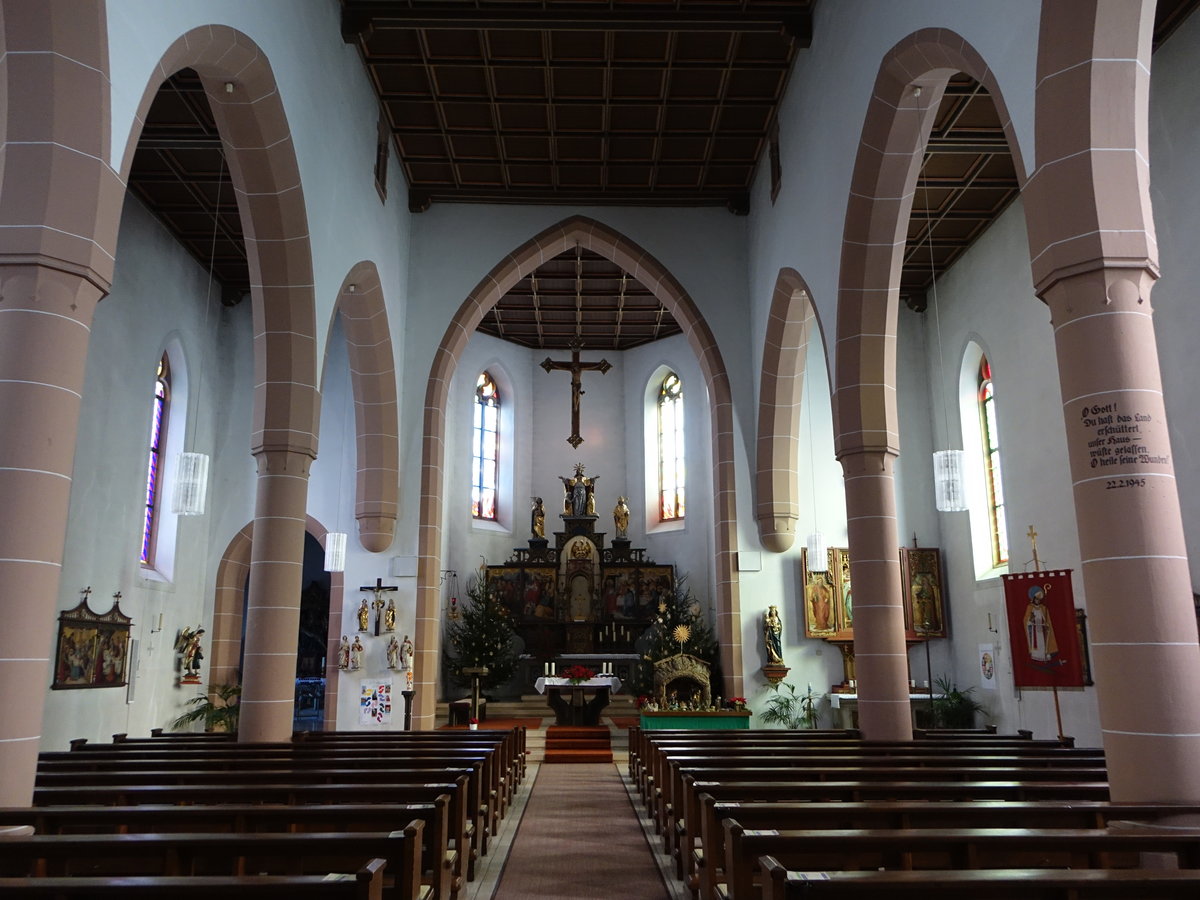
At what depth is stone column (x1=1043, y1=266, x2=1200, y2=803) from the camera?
15.7 ft

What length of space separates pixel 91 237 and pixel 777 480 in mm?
11291

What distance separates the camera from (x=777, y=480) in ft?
49.2

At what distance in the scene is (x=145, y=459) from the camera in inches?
545

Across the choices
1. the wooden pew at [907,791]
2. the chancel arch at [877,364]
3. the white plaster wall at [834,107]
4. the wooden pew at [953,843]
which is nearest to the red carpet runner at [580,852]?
the wooden pew at [907,791]

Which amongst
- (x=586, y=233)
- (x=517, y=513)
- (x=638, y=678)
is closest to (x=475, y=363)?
(x=517, y=513)

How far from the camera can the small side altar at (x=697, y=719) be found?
13758 millimetres

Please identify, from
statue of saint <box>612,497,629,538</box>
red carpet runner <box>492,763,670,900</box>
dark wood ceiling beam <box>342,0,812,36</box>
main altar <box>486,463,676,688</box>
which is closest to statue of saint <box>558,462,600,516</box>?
main altar <box>486,463,676,688</box>

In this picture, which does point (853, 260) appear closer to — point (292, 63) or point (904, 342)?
point (292, 63)

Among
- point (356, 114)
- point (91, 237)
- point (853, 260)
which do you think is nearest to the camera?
point (91, 237)

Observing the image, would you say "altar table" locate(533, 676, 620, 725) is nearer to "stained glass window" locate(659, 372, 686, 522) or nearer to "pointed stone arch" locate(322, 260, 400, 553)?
"pointed stone arch" locate(322, 260, 400, 553)

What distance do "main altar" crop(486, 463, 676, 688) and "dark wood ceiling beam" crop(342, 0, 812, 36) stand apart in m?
11.6

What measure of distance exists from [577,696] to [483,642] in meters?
3.55

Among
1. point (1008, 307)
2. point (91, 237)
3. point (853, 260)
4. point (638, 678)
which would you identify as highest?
point (1008, 307)

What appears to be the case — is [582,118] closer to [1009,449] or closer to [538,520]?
[1009,449]
